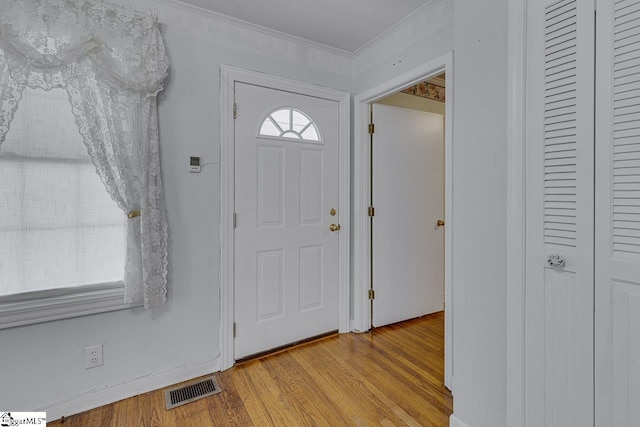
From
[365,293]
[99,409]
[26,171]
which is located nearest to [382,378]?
[365,293]

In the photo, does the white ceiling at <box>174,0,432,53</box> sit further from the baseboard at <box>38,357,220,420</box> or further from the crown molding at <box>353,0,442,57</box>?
the baseboard at <box>38,357,220,420</box>

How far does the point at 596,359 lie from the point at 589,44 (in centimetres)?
102

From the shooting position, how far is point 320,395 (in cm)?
180

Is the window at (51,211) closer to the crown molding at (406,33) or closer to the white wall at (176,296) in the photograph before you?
the white wall at (176,296)


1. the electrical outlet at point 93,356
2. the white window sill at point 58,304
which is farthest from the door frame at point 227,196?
the electrical outlet at point 93,356

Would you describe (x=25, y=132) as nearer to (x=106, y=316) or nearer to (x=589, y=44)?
(x=106, y=316)

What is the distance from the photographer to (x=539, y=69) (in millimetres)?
1105

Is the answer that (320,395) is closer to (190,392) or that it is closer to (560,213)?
(190,392)

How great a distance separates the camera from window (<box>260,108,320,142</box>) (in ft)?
7.38

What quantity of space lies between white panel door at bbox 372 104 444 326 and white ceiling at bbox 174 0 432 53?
2.02ft

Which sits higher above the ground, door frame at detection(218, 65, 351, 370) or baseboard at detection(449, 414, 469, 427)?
door frame at detection(218, 65, 351, 370)

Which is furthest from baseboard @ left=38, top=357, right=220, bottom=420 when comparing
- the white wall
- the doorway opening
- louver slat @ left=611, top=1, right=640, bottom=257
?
louver slat @ left=611, top=1, right=640, bottom=257

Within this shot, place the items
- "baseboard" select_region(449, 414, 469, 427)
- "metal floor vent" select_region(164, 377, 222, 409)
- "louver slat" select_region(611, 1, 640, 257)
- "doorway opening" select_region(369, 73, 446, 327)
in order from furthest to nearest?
"doorway opening" select_region(369, 73, 446, 327)
"metal floor vent" select_region(164, 377, 222, 409)
"baseboard" select_region(449, 414, 469, 427)
"louver slat" select_region(611, 1, 640, 257)

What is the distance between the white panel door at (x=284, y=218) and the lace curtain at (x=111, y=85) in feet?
1.74
